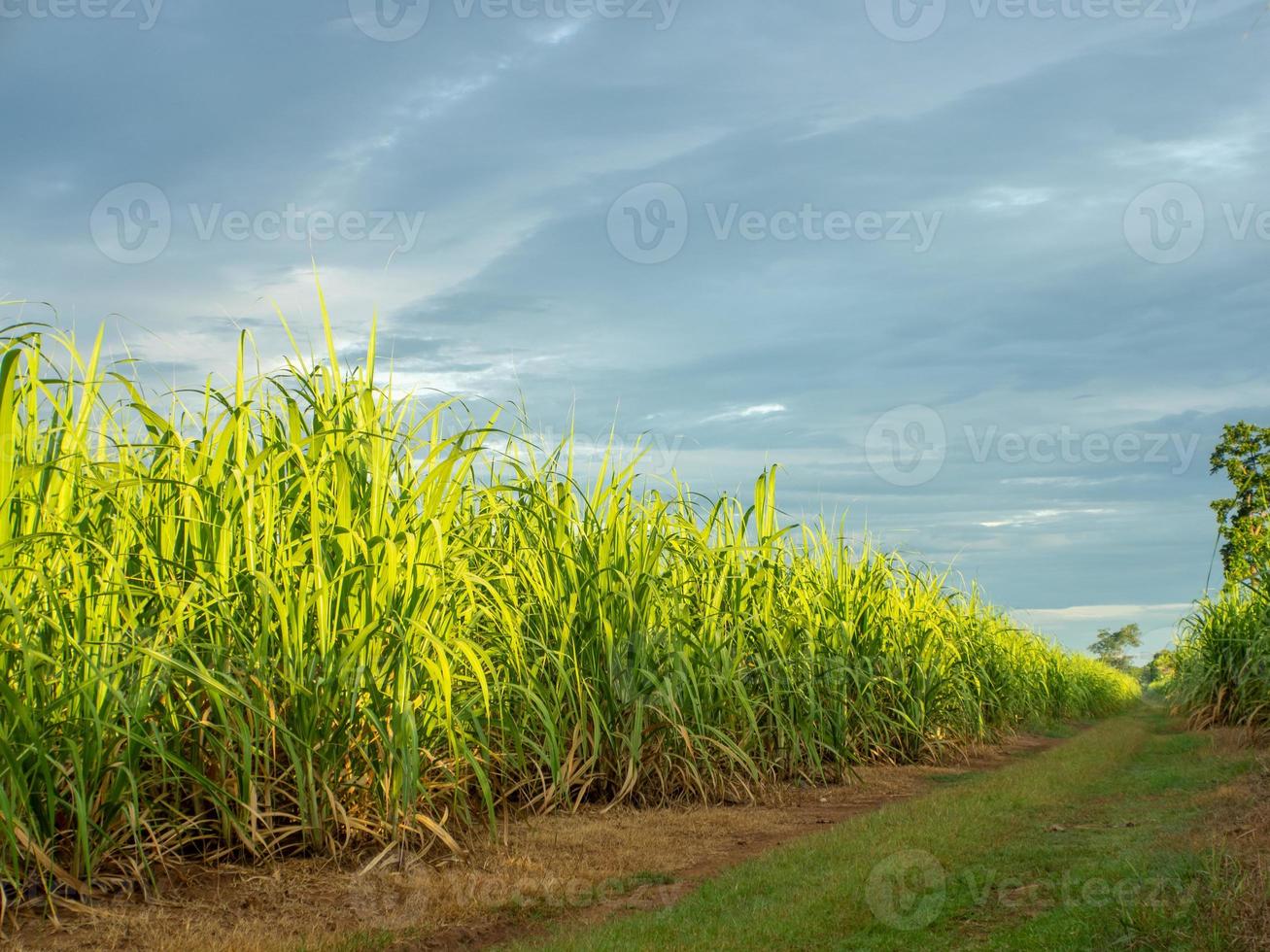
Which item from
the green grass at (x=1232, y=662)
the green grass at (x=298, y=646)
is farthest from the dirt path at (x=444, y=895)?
the green grass at (x=1232, y=662)

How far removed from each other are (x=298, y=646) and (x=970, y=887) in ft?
9.53

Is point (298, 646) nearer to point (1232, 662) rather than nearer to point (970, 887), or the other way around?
point (970, 887)

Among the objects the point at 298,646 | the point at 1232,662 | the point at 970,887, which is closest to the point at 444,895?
the point at 298,646

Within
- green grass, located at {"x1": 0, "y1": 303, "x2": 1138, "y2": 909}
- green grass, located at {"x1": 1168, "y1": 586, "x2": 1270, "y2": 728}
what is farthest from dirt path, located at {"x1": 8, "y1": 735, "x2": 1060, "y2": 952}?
green grass, located at {"x1": 1168, "y1": 586, "x2": 1270, "y2": 728}

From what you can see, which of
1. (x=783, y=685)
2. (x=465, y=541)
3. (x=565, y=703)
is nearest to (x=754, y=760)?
(x=783, y=685)

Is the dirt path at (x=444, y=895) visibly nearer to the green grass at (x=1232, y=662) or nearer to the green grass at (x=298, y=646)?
the green grass at (x=298, y=646)

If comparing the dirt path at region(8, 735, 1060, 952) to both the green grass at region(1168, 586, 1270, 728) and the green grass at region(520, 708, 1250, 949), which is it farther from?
the green grass at region(1168, 586, 1270, 728)

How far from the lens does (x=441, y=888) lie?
3783mm

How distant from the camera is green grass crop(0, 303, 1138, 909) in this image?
11.6 feet

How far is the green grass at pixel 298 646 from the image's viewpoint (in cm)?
353

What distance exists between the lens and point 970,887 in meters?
4.25

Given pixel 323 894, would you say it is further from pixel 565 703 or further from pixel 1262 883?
pixel 1262 883

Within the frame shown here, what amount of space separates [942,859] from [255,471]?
3.53 metres

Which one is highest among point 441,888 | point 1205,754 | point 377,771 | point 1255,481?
point 1255,481
